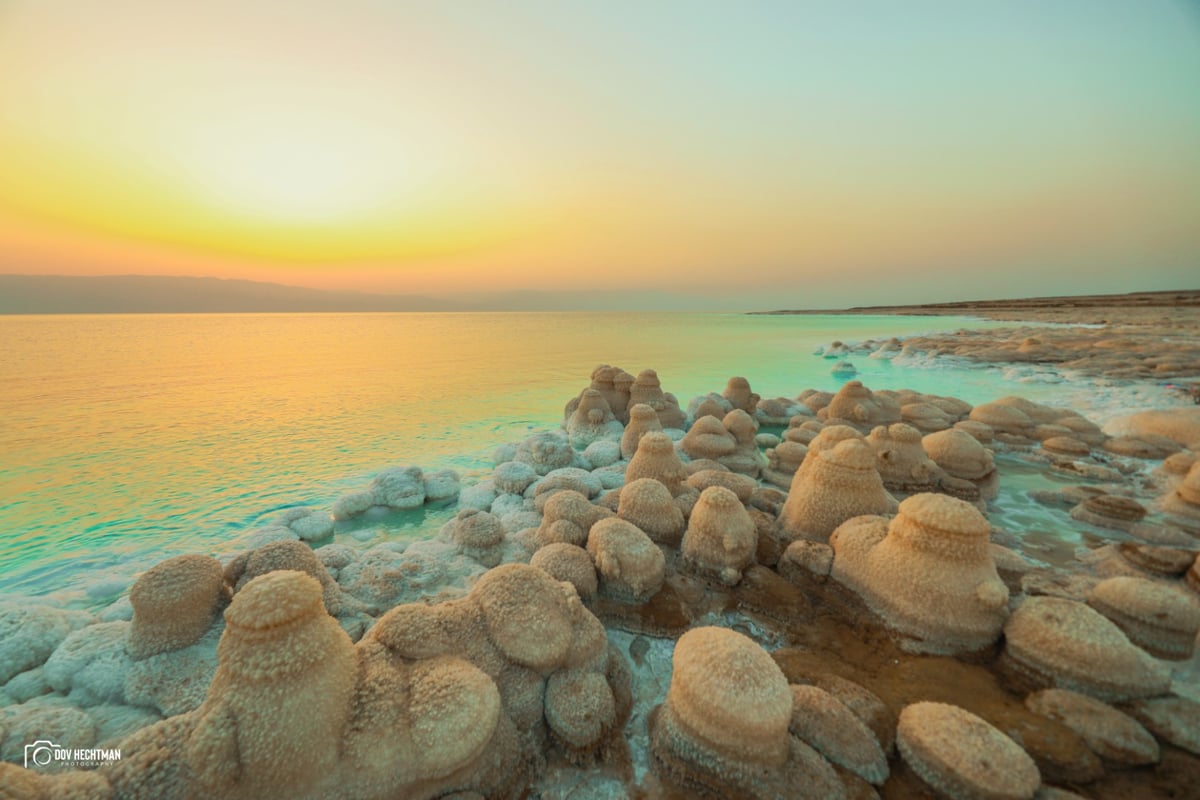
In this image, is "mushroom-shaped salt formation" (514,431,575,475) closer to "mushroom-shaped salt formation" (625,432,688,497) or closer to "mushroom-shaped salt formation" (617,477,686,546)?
"mushroom-shaped salt formation" (625,432,688,497)

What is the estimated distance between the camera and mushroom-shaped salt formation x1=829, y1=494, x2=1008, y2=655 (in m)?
2.99

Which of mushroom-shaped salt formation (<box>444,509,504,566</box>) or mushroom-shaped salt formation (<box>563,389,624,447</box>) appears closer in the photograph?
mushroom-shaped salt formation (<box>444,509,504,566</box>)

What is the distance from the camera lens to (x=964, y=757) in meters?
2.02

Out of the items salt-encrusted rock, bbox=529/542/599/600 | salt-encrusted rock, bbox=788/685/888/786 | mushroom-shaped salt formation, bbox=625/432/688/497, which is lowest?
salt-encrusted rock, bbox=788/685/888/786

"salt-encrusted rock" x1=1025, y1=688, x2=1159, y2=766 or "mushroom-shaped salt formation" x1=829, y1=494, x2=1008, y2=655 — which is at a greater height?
"mushroom-shaped salt formation" x1=829, y1=494, x2=1008, y2=655

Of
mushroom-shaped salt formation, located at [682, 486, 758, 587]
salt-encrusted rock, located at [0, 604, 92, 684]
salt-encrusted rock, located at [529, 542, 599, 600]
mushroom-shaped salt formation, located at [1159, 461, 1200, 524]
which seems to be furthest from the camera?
mushroom-shaped salt formation, located at [1159, 461, 1200, 524]

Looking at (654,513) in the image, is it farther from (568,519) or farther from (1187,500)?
(1187,500)

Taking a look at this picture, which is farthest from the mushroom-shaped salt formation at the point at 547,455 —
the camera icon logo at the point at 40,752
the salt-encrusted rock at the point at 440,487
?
the camera icon logo at the point at 40,752

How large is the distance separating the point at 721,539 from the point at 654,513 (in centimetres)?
71

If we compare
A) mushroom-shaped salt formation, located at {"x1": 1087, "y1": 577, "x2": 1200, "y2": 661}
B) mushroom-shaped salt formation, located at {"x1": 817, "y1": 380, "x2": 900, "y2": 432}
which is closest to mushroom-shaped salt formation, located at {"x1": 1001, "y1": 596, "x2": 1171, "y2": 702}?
mushroom-shaped salt formation, located at {"x1": 1087, "y1": 577, "x2": 1200, "y2": 661}

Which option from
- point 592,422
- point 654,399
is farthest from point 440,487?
point 654,399

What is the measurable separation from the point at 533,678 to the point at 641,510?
197 centimetres

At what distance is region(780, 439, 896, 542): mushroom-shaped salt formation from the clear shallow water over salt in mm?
4527

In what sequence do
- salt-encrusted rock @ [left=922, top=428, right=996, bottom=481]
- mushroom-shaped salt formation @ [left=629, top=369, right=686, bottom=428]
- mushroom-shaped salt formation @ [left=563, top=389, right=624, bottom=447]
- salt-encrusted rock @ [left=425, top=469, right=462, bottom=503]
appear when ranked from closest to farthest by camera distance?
salt-encrusted rock @ [left=922, top=428, right=996, bottom=481] → salt-encrusted rock @ [left=425, top=469, right=462, bottom=503] → mushroom-shaped salt formation @ [left=563, top=389, right=624, bottom=447] → mushroom-shaped salt formation @ [left=629, top=369, right=686, bottom=428]
